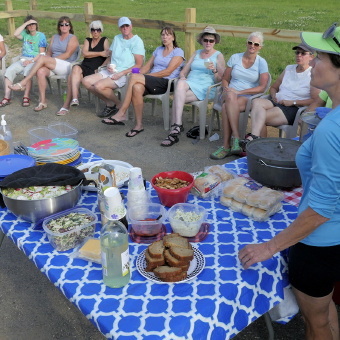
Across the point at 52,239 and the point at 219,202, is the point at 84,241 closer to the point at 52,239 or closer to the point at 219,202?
the point at 52,239

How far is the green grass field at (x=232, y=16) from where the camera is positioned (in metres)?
10.9

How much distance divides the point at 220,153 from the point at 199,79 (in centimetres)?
133

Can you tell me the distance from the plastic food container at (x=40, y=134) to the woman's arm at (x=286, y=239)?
6.80 feet

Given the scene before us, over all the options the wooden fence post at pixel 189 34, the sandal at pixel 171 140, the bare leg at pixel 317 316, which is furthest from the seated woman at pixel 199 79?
the bare leg at pixel 317 316

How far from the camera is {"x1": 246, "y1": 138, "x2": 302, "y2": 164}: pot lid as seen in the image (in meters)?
2.35

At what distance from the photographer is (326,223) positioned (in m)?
1.67

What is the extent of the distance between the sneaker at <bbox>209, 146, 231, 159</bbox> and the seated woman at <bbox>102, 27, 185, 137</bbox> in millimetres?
1328

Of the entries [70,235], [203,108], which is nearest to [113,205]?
[70,235]

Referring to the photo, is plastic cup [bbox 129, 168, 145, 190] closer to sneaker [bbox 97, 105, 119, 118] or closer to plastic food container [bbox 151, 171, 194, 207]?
plastic food container [bbox 151, 171, 194, 207]

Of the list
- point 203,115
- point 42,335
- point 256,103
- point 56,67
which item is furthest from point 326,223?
point 56,67

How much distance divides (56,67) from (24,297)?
489cm

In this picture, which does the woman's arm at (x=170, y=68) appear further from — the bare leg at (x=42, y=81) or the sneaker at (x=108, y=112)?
the bare leg at (x=42, y=81)

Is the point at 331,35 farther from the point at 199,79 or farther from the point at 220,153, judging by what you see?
the point at 199,79

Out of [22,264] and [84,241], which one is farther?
[22,264]
